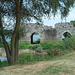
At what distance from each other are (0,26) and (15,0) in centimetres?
155

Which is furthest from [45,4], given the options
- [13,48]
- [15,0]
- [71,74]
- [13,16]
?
[71,74]

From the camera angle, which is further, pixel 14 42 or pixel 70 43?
pixel 70 43

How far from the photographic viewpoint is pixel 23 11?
7586 millimetres

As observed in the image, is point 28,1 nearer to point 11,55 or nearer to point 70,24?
point 11,55

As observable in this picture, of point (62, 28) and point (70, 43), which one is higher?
point (62, 28)

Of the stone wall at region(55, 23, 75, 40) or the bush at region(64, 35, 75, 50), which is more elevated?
the stone wall at region(55, 23, 75, 40)

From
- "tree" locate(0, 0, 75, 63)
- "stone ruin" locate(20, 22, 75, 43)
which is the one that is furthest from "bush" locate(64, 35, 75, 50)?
"stone ruin" locate(20, 22, 75, 43)

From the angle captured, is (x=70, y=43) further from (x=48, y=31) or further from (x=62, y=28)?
(x=62, y=28)

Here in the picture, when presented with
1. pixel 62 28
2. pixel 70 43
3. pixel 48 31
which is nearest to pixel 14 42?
pixel 70 43

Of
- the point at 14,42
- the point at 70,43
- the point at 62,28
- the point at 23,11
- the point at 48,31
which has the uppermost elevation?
the point at 23,11

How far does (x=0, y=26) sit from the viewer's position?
652 centimetres

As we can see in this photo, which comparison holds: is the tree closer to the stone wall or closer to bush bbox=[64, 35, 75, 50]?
bush bbox=[64, 35, 75, 50]

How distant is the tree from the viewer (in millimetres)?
6336

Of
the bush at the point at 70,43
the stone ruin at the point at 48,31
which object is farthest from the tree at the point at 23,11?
the stone ruin at the point at 48,31
